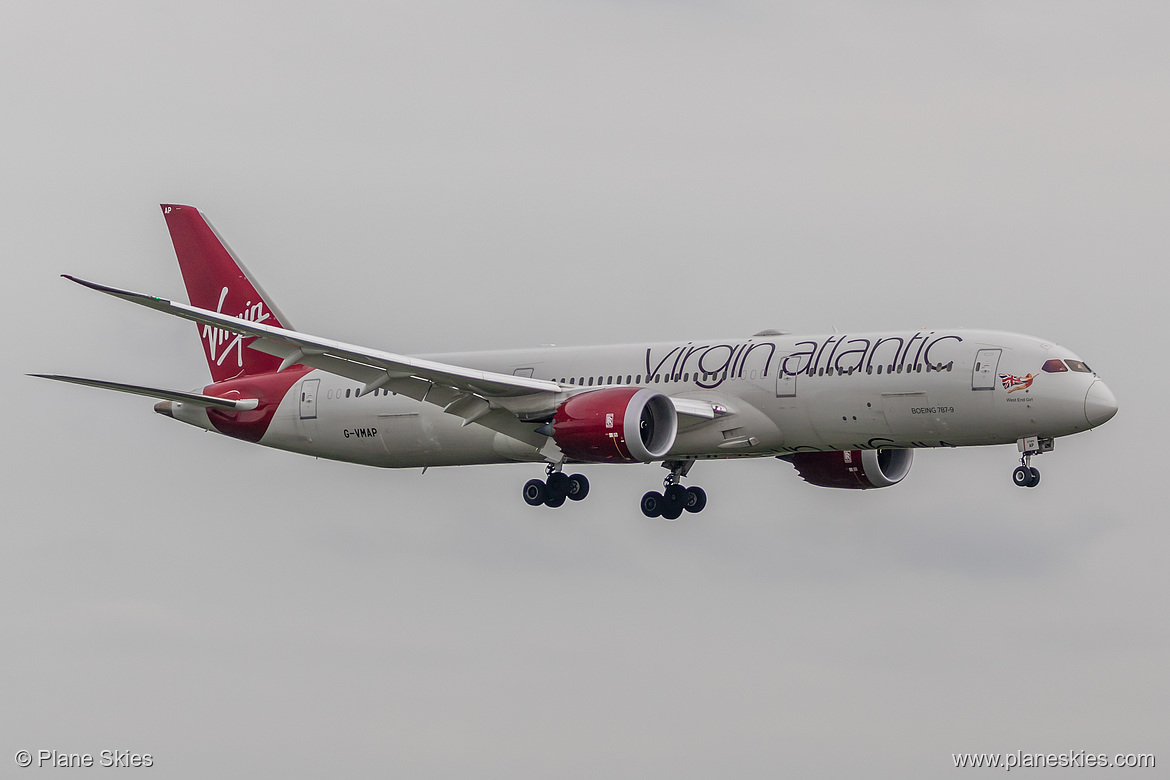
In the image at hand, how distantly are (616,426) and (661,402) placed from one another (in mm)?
2013

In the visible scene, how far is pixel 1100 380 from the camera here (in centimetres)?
4403

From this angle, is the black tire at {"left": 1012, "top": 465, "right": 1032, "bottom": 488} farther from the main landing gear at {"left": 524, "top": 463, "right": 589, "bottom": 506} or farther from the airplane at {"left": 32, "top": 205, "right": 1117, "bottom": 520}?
the main landing gear at {"left": 524, "top": 463, "right": 589, "bottom": 506}

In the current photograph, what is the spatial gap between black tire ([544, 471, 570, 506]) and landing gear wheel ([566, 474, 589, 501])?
125 millimetres

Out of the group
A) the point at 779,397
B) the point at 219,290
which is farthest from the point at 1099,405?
the point at 219,290

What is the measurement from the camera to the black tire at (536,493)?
51.6m

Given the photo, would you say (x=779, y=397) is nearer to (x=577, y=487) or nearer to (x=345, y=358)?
(x=577, y=487)

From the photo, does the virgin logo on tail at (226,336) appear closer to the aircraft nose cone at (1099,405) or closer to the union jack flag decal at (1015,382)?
the union jack flag decal at (1015,382)

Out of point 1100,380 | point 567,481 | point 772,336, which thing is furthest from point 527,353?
point 1100,380

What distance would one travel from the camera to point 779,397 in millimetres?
47062

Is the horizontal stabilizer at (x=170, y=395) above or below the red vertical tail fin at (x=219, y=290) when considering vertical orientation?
below

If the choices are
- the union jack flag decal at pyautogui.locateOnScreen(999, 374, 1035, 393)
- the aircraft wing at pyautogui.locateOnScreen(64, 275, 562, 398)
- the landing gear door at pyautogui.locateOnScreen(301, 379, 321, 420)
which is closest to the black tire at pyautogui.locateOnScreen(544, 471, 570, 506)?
the aircraft wing at pyautogui.locateOnScreen(64, 275, 562, 398)

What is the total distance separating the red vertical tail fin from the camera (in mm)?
57719

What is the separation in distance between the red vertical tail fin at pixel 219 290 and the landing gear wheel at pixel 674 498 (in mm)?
14615

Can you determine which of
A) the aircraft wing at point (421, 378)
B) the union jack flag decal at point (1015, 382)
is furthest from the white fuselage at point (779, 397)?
the aircraft wing at point (421, 378)
